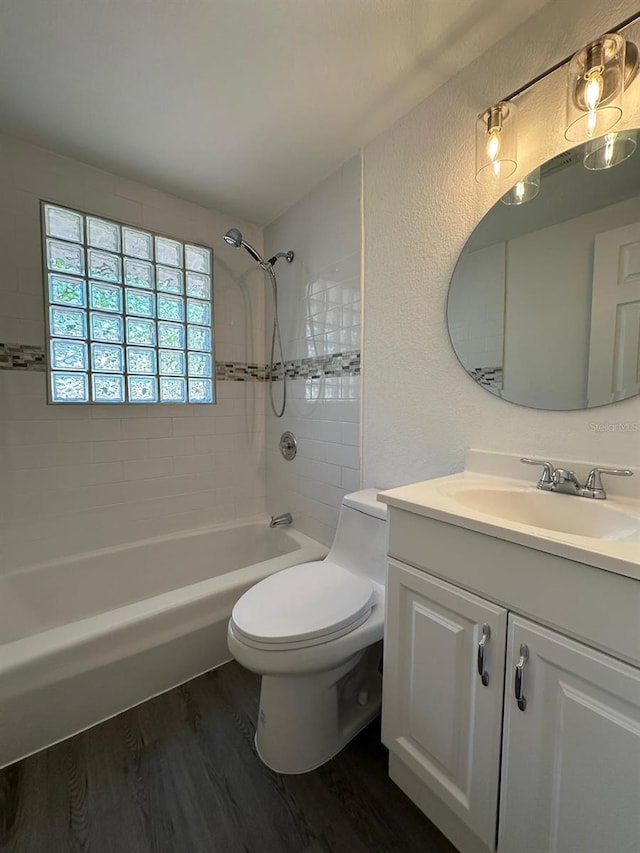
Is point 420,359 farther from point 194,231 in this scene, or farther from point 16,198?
point 16,198

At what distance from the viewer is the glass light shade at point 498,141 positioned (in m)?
1.04

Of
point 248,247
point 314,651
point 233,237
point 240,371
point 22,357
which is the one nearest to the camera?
point 314,651

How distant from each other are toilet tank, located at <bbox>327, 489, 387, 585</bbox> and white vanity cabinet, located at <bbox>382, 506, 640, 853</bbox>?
1.13 feet

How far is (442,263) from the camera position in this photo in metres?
1.29

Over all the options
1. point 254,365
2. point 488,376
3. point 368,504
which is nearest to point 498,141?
point 488,376

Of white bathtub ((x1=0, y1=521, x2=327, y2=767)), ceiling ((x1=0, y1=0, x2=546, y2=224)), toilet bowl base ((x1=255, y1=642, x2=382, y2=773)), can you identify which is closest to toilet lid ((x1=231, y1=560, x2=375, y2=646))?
toilet bowl base ((x1=255, y1=642, x2=382, y2=773))

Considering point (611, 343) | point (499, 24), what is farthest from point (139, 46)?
point (611, 343)

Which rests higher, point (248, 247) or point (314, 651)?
point (248, 247)

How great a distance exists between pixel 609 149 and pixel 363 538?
137 centimetres

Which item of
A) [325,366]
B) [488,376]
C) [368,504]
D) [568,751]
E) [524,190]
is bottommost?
[568,751]

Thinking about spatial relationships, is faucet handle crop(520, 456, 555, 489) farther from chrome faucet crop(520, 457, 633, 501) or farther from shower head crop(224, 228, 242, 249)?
shower head crop(224, 228, 242, 249)

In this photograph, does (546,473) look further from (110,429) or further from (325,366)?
(110,429)

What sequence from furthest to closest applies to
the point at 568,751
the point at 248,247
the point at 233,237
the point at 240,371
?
the point at 240,371 < the point at 248,247 < the point at 233,237 < the point at 568,751

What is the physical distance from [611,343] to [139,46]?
1664 millimetres
